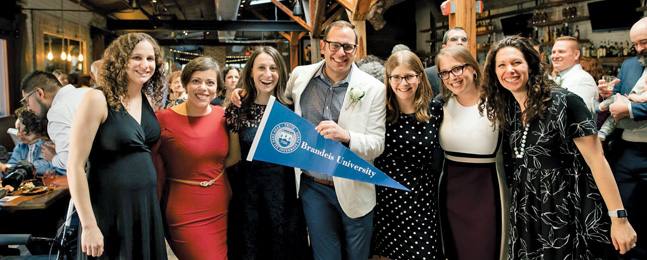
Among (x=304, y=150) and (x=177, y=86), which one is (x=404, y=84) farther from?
(x=177, y=86)

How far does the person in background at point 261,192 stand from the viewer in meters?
2.41

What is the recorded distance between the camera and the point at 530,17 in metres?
7.01

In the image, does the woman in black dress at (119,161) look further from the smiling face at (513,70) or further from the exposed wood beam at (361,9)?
the exposed wood beam at (361,9)

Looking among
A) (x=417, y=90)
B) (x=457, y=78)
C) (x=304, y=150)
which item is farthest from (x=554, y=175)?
(x=304, y=150)

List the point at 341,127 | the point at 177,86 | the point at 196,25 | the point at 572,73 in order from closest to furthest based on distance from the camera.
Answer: the point at 341,127
the point at 572,73
the point at 177,86
the point at 196,25

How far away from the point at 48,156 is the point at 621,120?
4.78m

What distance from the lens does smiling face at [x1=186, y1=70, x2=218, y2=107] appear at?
233 centimetres

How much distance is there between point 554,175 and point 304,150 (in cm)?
119

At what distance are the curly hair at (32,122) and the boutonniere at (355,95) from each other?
117 inches

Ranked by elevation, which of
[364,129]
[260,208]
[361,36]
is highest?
[361,36]

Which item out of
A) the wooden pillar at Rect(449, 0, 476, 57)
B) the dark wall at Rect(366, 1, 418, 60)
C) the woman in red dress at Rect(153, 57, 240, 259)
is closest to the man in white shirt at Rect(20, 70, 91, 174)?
the woman in red dress at Rect(153, 57, 240, 259)

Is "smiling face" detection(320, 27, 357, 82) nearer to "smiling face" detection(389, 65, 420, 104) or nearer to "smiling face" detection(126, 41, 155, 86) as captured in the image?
"smiling face" detection(389, 65, 420, 104)

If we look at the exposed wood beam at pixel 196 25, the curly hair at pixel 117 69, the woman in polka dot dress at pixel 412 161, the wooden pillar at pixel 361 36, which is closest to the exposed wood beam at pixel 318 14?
the wooden pillar at pixel 361 36

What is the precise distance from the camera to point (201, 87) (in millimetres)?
2328
